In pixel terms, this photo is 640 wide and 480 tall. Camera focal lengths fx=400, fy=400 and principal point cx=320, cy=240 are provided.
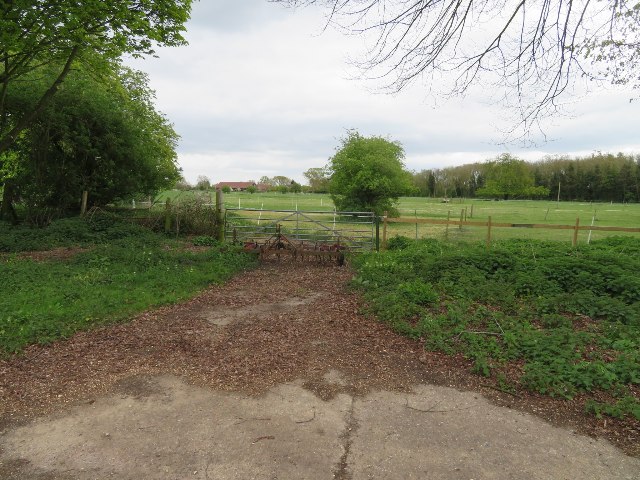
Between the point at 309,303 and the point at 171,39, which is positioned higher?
the point at 171,39

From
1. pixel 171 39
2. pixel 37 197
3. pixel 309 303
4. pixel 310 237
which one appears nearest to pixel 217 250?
pixel 310 237

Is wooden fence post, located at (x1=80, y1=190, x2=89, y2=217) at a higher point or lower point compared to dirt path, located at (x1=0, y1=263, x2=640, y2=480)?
higher

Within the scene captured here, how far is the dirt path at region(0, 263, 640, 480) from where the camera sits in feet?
10.5

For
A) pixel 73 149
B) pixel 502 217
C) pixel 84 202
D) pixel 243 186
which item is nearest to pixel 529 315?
pixel 84 202

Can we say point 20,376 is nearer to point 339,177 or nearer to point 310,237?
point 310,237

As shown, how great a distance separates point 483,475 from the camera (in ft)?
10.2

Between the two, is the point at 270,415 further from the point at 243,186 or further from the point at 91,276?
the point at 243,186

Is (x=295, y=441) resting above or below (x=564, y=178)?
below

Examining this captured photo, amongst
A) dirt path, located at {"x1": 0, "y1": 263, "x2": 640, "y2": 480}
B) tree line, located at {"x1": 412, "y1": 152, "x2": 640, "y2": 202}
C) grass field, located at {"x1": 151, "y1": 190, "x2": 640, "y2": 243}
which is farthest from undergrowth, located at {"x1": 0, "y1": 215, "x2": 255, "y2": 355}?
tree line, located at {"x1": 412, "y1": 152, "x2": 640, "y2": 202}

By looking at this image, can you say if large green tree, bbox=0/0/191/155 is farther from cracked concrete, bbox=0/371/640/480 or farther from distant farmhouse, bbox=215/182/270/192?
distant farmhouse, bbox=215/182/270/192

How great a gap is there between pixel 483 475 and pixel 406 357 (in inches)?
90.6

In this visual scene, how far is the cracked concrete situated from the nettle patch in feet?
2.82

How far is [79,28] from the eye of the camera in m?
10.3

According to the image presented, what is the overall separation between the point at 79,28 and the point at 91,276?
6502mm
